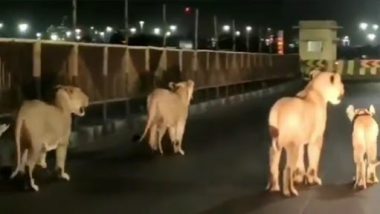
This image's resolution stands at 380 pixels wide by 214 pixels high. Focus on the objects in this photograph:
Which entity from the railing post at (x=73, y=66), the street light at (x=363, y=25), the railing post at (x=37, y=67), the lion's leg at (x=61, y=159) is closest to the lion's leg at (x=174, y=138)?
the railing post at (x=37, y=67)

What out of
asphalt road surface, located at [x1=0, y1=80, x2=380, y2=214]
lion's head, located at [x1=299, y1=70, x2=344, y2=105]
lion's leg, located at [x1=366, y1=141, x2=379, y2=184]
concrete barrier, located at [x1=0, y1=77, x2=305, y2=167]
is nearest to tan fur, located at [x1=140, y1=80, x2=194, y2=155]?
asphalt road surface, located at [x1=0, y1=80, x2=380, y2=214]

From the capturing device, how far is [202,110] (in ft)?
101

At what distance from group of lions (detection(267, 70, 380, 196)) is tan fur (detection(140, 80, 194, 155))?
4352mm

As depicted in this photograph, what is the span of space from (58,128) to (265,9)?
289ft

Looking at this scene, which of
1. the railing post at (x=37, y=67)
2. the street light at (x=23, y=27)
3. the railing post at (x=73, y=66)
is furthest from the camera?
the street light at (x=23, y=27)

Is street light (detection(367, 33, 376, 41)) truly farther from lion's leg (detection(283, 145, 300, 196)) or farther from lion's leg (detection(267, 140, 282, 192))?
lion's leg (detection(283, 145, 300, 196))

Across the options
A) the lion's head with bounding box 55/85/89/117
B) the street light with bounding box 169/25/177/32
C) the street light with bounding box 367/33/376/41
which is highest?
the street light with bounding box 169/25/177/32

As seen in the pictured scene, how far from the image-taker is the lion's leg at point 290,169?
11.9m

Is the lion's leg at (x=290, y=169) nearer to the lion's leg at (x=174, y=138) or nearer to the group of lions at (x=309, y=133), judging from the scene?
the group of lions at (x=309, y=133)

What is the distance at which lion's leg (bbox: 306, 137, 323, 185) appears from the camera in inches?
500

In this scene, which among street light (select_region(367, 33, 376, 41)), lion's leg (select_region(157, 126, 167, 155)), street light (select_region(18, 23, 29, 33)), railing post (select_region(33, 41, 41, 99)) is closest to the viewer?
lion's leg (select_region(157, 126, 167, 155))

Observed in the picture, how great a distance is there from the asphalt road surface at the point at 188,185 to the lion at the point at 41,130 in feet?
1.20

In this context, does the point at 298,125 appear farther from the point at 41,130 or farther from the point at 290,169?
the point at 41,130

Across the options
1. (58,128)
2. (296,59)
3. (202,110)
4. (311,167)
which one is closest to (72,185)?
(58,128)
